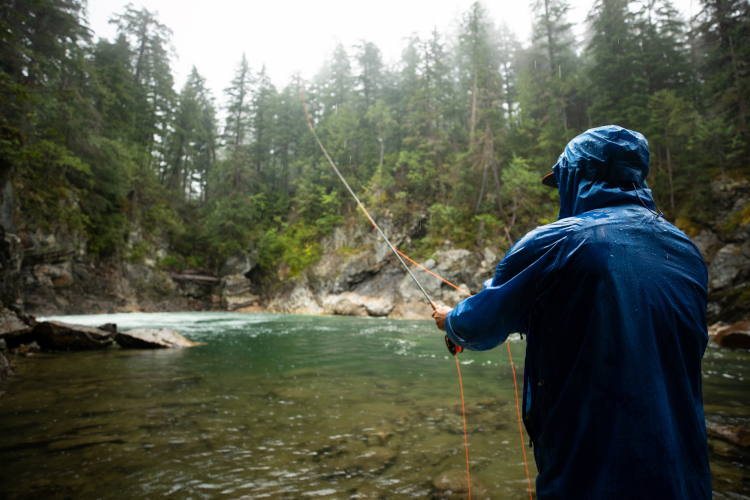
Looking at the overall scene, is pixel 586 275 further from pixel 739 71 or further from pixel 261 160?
pixel 261 160

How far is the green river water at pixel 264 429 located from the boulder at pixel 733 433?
0.48 ft

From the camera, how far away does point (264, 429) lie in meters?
3.92

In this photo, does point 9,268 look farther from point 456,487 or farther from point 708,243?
point 708,243

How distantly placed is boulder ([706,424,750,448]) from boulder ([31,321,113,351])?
11.7 m

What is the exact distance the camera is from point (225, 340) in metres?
11.0

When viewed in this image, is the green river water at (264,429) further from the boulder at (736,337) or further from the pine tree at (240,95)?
the pine tree at (240,95)

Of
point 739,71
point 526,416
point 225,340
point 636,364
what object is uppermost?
point 739,71

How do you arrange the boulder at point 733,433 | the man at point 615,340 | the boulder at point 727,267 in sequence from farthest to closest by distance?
the boulder at point 727,267
the boulder at point 733,433
the man at point 615,340

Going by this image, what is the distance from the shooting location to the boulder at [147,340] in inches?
361

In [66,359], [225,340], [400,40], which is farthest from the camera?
[400,40]

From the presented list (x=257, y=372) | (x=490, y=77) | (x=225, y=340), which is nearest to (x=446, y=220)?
(x=490, y=77)

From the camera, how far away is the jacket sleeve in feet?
4.02

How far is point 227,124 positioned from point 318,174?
45.6ft

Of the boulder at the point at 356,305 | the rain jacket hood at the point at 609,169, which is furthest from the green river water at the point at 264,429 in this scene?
the boulder at the point at 356,305
